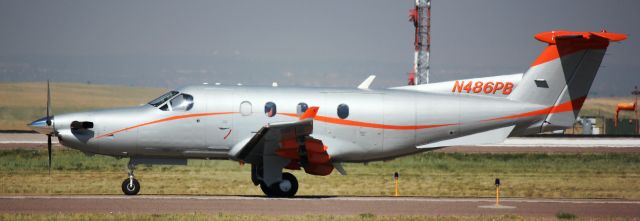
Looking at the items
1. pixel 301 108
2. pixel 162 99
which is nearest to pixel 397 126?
pixel 301 108

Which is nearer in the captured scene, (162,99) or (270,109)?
(270,109)

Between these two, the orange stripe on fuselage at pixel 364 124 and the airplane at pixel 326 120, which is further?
the orange stripe on fuselage at pixel 364 124

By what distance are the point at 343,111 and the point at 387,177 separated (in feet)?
39.8

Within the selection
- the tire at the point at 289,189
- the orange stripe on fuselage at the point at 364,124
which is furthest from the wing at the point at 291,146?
the orange stripe on fuselage at the point at 364,124

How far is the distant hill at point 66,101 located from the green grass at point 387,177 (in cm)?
5626

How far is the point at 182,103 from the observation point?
29422 mm

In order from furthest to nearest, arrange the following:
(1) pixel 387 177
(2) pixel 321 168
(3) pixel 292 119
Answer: (1) pixel 387 177
(2) pixel 321 168
(3) pixel 292 119

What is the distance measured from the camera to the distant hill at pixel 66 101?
117m

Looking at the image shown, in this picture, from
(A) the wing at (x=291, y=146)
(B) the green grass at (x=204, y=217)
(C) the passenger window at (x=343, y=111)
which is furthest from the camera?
(C) the passenger window at (x=343, y=111)

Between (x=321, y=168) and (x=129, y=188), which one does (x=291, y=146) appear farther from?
(x=129, y=188)

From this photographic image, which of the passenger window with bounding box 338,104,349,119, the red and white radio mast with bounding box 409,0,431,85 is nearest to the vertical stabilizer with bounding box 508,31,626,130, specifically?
the passenger window with bounding box 338,104,349,119

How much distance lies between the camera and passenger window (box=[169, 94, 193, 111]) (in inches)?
1157

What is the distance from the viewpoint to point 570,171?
45.1 metres

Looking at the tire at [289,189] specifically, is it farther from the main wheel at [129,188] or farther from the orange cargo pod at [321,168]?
the main wheel at [129,188]
